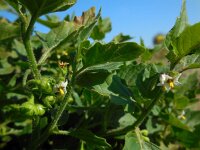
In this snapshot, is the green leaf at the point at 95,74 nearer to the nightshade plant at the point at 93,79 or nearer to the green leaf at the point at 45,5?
the nightshade plant at the point at 93,79

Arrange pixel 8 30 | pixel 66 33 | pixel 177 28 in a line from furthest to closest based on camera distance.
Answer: pixel 8 30 → pixel 66 33 → pixel 177 28

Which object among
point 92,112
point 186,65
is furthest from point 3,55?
point 186,65

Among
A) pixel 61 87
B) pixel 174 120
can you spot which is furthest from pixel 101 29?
pixel 61 87

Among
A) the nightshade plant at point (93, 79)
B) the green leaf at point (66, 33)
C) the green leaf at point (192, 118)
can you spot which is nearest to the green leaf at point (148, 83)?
the nightshade plant at point (93, 79)

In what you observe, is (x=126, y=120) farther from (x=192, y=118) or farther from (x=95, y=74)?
(x=192, y=118)

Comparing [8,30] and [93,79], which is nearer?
[93,79]

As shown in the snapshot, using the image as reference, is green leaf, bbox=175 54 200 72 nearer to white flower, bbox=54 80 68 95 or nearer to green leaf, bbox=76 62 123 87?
green leaf, bbox=76 62 123 87
